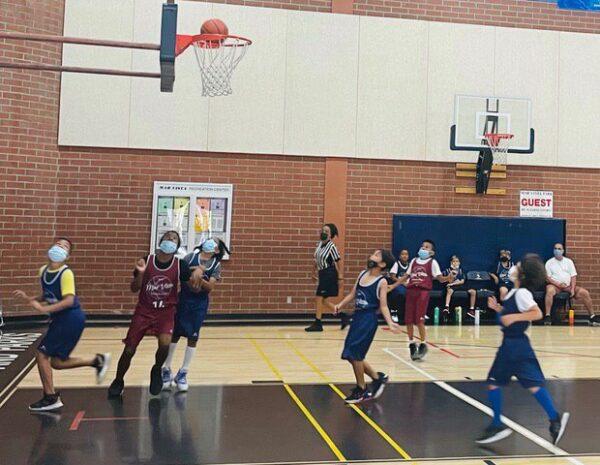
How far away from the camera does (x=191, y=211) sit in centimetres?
1248

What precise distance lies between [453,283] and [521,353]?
7888mm

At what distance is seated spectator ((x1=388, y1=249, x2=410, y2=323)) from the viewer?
1222 centimetres

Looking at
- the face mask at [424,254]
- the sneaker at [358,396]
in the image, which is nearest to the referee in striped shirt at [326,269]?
the face mask at [424,254]

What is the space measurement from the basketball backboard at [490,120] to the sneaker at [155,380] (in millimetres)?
8883

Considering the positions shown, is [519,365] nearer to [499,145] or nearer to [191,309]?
[191,309]

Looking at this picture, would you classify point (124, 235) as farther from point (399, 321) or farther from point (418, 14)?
point (418, 14)

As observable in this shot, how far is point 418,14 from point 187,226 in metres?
6.82

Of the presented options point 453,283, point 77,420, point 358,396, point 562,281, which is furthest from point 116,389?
point 562,281

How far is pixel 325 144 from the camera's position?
13.0 meters

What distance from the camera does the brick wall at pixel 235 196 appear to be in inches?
454

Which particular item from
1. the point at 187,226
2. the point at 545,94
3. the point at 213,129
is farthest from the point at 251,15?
the point at 545,94

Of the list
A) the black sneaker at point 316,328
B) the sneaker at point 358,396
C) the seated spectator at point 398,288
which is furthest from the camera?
the seated spectator at point 398,288

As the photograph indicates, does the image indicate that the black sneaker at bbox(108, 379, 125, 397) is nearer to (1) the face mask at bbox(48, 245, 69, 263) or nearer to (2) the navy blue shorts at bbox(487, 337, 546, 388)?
(1) the face mask at bbox(48, 245, 69, 263)

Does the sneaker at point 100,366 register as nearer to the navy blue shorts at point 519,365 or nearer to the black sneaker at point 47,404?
the black sneaker at point 47,404
